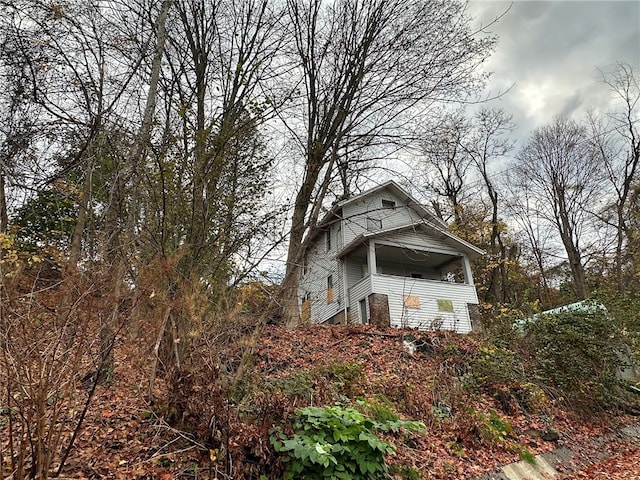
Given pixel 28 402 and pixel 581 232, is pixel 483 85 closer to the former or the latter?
pixel 28 402

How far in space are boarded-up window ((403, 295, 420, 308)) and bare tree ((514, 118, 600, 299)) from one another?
33.2 ft

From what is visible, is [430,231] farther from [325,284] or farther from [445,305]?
[325,284]

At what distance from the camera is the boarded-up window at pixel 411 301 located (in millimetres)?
13214

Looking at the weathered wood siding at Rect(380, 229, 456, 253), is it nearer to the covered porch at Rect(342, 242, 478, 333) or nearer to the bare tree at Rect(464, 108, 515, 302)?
the covered porch at Rect(342, 242, 478, 333)

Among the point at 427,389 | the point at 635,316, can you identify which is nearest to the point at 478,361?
the point at 427,389

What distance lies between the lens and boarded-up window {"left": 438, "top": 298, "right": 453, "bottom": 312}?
13.6 m

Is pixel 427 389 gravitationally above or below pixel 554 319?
below

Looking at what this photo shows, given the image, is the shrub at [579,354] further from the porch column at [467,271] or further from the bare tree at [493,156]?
the bare tree at [493,156]

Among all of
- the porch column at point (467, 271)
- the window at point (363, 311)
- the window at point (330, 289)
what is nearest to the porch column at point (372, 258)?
the window at point (363, 311)

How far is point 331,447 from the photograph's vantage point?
3180mm

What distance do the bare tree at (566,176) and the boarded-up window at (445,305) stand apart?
887 cm

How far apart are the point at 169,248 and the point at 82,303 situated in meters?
2.20

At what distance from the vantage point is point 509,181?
2133 cm

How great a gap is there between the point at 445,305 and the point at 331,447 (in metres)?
11.3
